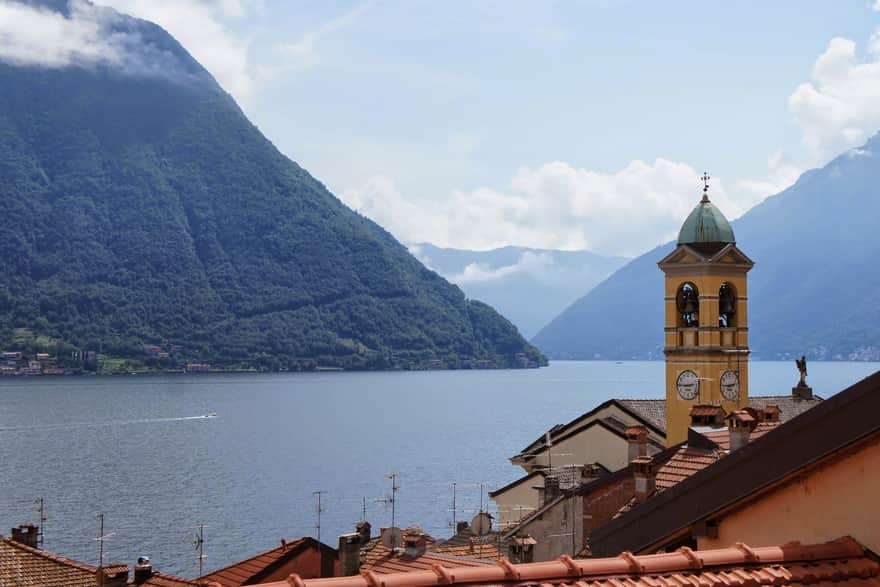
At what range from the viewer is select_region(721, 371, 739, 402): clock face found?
3459cm

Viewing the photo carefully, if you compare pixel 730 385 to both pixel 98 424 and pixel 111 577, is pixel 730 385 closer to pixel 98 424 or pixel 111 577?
pixel 111 577

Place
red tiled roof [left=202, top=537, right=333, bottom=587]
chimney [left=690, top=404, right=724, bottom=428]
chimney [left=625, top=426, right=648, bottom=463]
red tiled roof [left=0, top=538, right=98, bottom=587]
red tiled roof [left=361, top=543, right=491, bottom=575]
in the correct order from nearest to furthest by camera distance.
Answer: red tiled roof [left=361, top=543, right=491, bottom=575], chimney [left=690, top=404, right=724, bottom=428], red tiled roof [left=202, top=537, right=333, bottom=587], red tiled roof [left=0, top=538, right=98, bottom=587], chimney [left=625, top=426, right=648, bottom=463]

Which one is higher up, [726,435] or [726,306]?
[726,306]

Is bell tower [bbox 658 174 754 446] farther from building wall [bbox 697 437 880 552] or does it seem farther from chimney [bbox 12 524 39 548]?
building wall [bbox 697 437 880 552]

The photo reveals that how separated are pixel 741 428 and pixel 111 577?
57.5 feet

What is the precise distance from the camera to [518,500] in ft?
123

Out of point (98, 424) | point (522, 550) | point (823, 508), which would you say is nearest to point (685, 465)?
point (522, 550)

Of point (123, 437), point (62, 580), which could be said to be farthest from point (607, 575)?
point (123, 437)

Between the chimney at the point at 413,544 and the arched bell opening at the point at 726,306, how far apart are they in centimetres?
1785

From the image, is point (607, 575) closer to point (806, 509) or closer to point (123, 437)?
point (806, 509)

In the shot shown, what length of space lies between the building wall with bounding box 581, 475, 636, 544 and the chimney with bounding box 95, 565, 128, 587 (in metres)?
11.2

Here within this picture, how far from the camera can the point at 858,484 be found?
714 cm

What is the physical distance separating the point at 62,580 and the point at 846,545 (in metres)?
25.6

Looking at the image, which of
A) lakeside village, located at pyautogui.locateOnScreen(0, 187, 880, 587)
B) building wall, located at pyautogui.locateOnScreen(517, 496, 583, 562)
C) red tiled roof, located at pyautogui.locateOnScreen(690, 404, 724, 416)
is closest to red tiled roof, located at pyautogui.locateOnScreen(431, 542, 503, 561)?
lakeside village, located at pyautogui.locateOnScreen(0, 187, 880, 587)
